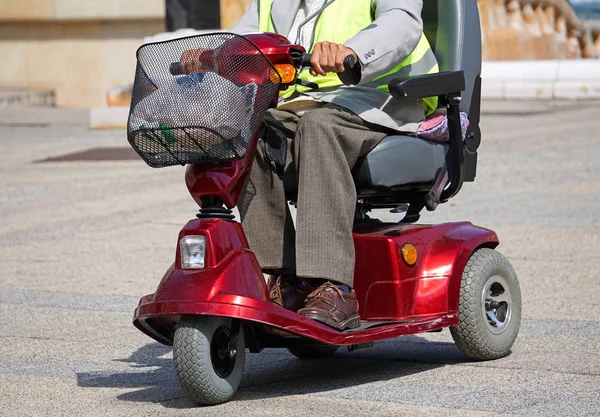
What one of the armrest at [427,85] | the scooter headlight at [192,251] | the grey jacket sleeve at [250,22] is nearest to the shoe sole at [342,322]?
the scooter headlight at [192,251]

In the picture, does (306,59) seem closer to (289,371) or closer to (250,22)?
(250,22)

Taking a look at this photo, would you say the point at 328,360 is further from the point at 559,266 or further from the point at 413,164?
the point at 559,266

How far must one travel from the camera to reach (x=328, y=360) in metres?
4.68

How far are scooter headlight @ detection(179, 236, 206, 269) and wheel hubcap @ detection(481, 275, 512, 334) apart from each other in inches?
44.8

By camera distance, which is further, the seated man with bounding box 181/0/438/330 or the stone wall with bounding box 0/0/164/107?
the stone wall with bounding box 0/0/164/107

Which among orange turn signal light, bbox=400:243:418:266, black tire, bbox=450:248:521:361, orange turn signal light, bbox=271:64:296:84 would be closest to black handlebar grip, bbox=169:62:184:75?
orange turn signal light, bbox=271:64:296:84

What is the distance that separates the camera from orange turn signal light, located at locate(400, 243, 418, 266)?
14.1 ft

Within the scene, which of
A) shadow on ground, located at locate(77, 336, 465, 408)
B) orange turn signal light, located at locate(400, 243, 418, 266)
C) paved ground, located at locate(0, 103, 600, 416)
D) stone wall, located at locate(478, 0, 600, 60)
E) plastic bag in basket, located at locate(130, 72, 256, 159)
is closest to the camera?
plastic bag in basket, located at locate(130, 72, 256, 159)

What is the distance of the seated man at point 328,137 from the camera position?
3992mm

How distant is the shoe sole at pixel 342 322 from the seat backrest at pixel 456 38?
969 mm

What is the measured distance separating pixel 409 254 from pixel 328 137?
58 cm

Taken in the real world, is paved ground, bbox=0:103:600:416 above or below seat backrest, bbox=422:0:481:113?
below

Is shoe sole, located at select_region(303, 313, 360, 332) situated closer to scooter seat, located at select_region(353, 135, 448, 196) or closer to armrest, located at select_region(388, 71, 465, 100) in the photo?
scooter seat, located at select_region(353, 135, 448, 196)

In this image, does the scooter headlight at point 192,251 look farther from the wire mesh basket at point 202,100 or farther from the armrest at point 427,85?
the armrest at point 427,85
